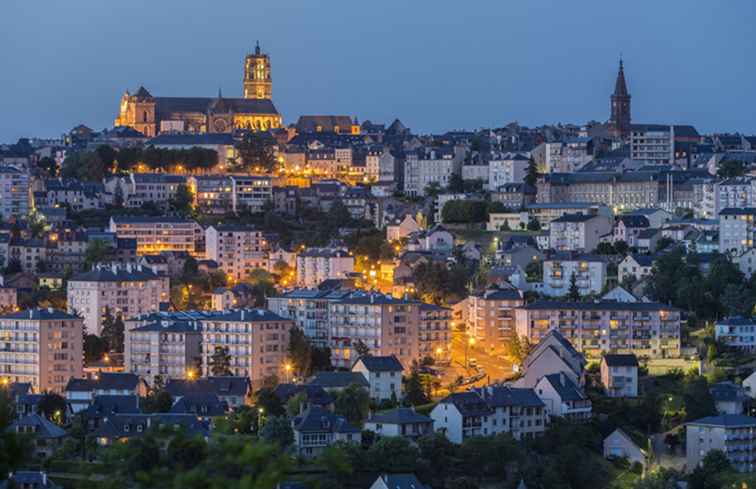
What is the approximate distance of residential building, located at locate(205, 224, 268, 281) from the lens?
46375 mm

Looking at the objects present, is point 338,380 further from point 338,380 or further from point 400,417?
point 400,417

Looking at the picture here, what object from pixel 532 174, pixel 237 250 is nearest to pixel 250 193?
pixel 237 250

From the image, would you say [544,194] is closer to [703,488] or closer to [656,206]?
[656,206]

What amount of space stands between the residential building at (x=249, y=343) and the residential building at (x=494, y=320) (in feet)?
15.1

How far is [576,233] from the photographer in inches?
1791

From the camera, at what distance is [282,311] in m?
38.7

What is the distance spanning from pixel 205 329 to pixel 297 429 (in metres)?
7.15

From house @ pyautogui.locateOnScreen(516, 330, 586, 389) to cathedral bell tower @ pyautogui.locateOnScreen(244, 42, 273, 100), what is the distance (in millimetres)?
42798

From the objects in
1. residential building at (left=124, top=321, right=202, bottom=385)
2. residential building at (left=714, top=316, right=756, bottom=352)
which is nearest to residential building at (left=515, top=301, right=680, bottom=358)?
residential building at (left=714, top=316, right=756, bottom=352)

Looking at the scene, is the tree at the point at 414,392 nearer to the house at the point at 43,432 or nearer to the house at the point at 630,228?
the house at the point at 43,432

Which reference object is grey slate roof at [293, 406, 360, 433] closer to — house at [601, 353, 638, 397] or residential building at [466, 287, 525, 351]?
house at [601, 353, 638, 397]

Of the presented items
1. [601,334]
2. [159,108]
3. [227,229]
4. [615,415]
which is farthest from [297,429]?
[159,108]

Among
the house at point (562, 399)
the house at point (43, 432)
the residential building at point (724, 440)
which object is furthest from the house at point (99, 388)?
the residential building at point (724, 440)

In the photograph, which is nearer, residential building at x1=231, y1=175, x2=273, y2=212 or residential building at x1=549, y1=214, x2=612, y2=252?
residential building at x1=549, y1=214, x2=612, y2=252
